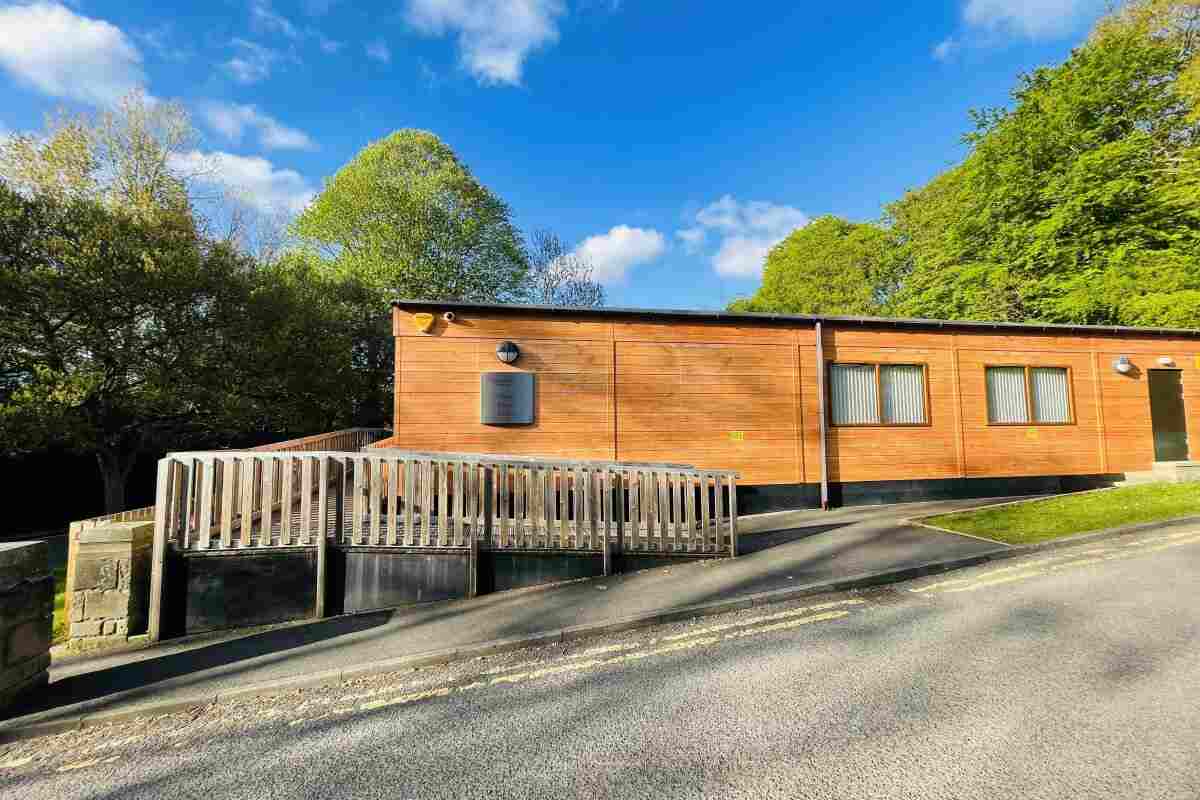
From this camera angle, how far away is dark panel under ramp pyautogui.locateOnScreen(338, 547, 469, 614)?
5621 mm

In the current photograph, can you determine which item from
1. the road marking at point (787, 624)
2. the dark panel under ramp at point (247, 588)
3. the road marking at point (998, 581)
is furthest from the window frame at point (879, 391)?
the dark panel under ramp at point (247, 588)

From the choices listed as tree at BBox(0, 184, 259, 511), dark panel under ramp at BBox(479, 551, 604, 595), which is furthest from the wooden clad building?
tree at BBox(0, 184, 259, 511)

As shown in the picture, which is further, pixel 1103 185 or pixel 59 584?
pixel 1103 185

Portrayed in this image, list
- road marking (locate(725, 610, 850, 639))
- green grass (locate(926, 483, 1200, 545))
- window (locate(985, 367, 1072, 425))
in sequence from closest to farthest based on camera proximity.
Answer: road marking (locate(725, 610, 850, 639)), green grass (locate(926, 483, 1200, 545)), window (locate(985, 367, 1072, 425))

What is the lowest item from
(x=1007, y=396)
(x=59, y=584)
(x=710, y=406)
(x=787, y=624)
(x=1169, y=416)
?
(x=59, y=584)

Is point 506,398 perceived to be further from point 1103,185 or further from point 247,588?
point 1103,185

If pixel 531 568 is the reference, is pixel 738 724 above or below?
below

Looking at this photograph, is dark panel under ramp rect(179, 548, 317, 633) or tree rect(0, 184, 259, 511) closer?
dark panel under ramp rect(179, 548, 317, 633)

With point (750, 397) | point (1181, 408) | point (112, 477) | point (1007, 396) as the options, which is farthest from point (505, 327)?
point (1181, 408)

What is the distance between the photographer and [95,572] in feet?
16.5

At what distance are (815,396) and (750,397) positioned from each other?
148cm

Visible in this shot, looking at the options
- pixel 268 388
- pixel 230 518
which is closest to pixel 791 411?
pixel 230 518

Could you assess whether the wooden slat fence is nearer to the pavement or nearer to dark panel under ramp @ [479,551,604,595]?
dark panel under ramp @ [479,551,604,595]

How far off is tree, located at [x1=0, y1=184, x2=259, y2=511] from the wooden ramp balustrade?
40.2ft
